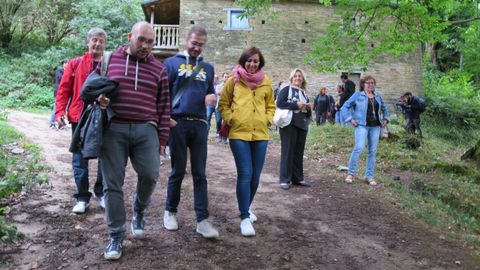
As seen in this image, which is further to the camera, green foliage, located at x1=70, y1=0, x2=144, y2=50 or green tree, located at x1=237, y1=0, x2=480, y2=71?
green foliage, located at x1=70, y1=0, x2=144, y2=50

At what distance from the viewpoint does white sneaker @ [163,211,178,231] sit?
3800 mm

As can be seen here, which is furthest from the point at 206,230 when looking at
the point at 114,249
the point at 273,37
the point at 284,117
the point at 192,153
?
the point at 273,37

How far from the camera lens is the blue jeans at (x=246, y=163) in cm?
385

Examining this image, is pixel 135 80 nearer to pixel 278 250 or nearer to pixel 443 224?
pixel 278 250

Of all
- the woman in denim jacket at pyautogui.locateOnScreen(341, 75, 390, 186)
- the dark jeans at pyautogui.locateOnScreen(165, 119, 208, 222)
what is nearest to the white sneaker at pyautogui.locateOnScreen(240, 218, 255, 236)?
the dark jeans at pyautogui.locateOnScreen(165, 119, 208, 222)

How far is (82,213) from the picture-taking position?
417cm

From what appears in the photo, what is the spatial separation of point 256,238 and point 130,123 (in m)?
1.64

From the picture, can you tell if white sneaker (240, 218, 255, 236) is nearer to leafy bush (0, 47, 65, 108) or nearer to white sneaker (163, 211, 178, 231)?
white sneaker (163, 211, 178, 231)

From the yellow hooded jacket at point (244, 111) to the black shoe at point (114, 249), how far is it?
1.41 metres

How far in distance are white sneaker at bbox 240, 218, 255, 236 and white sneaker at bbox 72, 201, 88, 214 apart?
1.70m

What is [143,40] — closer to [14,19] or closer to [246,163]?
[246,163]

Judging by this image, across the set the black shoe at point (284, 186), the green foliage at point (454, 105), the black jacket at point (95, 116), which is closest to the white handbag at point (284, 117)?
the black shoe at point (284, 186)

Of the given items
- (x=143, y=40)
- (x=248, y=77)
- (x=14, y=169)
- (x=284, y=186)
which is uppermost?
(x=143, y=40)

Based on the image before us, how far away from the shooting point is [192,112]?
3.58 metres
